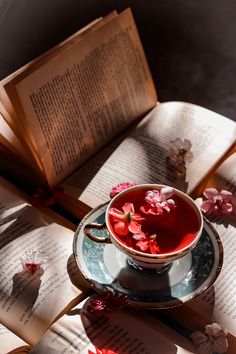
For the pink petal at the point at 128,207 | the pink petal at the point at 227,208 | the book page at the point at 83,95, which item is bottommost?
the pink petal at the point at 227,208

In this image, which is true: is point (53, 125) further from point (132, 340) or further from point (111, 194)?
point (132, 340)

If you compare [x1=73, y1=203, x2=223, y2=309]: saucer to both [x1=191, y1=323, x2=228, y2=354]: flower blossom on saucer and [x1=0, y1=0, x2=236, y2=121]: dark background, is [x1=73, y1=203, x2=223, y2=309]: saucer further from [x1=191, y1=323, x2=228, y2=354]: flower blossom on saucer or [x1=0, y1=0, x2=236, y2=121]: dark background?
[x1=0, y1=0, x2=236, y2=121]: dark background

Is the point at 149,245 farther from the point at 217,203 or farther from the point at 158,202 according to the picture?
the point at 217,203

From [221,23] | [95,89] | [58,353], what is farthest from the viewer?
[221,23]

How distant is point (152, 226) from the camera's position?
3.20 ft

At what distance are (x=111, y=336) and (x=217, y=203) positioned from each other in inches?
14.2

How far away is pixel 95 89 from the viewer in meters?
1.26

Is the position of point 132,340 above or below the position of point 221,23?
below

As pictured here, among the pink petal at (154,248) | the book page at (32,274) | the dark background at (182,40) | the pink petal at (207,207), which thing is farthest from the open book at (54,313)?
the dark background at (182,40)

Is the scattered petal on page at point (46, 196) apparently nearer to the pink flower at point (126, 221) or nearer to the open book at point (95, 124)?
the open book at point (95, 124)

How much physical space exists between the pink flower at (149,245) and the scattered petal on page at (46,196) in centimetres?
29

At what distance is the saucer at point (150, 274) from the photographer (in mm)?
965

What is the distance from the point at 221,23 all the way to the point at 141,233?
91cm

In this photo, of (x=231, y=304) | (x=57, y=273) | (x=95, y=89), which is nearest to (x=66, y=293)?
(x=57, y=273)
